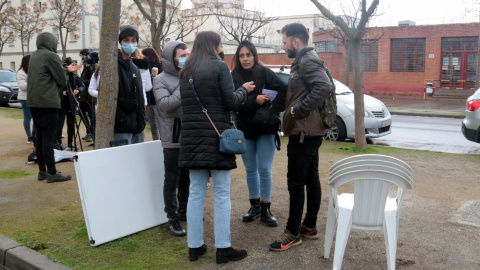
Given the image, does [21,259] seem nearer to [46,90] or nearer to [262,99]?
[262,99]

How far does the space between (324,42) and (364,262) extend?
36815 millimetres

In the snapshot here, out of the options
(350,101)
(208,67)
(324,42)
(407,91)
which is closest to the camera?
(208,67)

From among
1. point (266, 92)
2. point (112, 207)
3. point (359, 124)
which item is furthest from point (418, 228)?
point (359, 124)

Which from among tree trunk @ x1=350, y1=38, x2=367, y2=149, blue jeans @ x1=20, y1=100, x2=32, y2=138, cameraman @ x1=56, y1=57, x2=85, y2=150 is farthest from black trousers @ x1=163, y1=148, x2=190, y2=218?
blue jeans @ x1=20, y1=100, x2=32, y2=138

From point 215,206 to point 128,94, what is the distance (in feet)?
6.02

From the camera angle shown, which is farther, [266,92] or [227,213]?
[266,92]

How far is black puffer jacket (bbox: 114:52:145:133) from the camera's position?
5367mm

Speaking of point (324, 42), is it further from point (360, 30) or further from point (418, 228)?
point (418, 228)

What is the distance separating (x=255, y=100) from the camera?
4.97m

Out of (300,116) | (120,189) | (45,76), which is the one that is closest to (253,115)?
(300,116)

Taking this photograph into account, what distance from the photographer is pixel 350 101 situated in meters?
A: 11.6

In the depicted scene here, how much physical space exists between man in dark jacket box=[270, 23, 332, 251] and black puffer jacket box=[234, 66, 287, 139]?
13.6 inches

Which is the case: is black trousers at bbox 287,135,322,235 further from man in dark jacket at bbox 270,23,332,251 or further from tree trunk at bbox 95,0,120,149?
tree trunk at bbox 95,0,120,149

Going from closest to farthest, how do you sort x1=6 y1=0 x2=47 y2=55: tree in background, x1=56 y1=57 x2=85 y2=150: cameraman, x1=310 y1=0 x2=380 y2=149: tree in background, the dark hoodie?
the dark hoodie < x1=56 y1=57 x2=85 y2=150: cameraman < x1=310 y1=0 x2=380 y2=149: tree in background < x1=6 y1=0 x2=47 y2=55: tree in background
